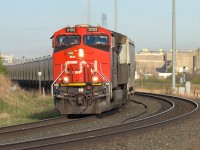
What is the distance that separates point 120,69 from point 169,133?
7.36 metres

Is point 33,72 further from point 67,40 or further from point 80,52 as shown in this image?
point 80,52

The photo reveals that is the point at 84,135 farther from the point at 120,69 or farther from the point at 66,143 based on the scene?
the point at 120,69

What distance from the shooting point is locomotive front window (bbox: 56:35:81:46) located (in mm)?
16000

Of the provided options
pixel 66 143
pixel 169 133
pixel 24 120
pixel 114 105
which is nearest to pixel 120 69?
pixel 114 105

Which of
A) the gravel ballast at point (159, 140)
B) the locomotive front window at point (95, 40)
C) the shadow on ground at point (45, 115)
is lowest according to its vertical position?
the shadow on ground at point (45, 115)

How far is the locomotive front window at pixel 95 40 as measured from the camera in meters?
15.9

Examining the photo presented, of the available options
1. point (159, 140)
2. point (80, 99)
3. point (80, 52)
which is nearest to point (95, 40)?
point (80, 52)

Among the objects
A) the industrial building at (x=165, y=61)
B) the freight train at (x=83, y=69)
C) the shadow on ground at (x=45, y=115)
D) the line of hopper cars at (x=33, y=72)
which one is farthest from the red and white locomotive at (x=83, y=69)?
the industrial building at (x=165, y=61)

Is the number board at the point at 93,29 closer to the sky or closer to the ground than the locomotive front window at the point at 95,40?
closer to the sky

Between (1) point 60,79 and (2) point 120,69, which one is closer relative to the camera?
(1) point 60,79

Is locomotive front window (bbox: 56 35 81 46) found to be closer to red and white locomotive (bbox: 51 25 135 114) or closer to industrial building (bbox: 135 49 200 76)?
red and white locomotive (bbox: 51 25 135 114)

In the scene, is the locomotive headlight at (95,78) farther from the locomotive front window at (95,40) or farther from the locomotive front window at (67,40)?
the locomotive front window at (67,40)

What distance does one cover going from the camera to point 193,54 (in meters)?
152

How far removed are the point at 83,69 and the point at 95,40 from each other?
4.38ft
